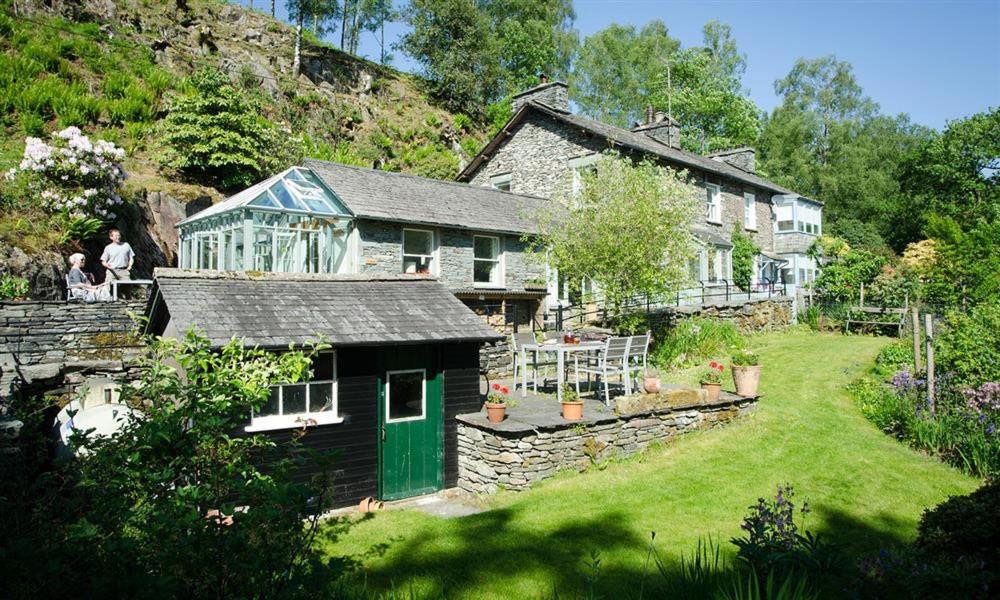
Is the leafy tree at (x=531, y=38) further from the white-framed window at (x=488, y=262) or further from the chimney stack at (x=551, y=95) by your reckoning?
the white-framed window at (x=488, y=262)

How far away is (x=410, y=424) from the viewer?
36.4 feet

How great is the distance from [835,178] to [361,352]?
48.3m

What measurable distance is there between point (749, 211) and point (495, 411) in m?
25.9

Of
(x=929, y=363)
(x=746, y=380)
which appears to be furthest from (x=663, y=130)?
(x=929, y=363)

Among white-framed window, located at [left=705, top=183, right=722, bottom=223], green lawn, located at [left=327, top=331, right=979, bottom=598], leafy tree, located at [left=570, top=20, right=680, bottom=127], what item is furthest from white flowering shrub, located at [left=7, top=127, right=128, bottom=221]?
leafy tree, located at [left=570, top=20, right=680, bottom=127]

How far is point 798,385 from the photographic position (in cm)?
1491

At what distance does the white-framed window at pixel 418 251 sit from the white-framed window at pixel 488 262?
6.80ft

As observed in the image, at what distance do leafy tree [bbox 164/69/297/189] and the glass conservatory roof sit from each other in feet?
18.4

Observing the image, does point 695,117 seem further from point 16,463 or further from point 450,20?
point 16,463

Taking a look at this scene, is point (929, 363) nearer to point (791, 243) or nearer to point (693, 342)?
point (693, 342)

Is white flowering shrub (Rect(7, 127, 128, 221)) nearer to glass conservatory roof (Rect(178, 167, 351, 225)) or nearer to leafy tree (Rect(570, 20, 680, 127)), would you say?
glass conservatory roof (Rect(178, 167, 351, 225))

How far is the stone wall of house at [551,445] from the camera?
1027 cm

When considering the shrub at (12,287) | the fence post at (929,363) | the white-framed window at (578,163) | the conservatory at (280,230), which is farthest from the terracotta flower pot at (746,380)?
→ the shrub at (12,287)

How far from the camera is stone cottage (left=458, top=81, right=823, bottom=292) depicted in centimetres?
2573
